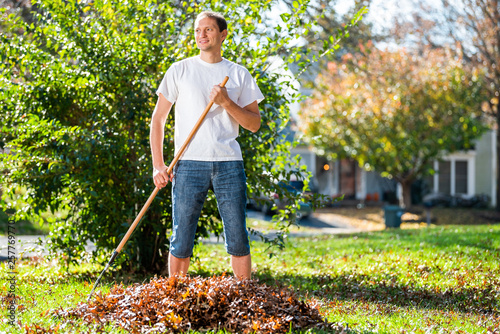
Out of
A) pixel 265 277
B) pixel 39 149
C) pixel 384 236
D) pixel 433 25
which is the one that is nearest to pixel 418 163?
pixel 433 25

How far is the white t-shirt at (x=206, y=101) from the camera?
4.11 m

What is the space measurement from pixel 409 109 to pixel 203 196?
14.7 m

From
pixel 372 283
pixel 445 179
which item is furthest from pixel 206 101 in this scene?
pixel 445 179

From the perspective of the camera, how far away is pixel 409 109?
17812 mm

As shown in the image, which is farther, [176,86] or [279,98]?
[279,98]

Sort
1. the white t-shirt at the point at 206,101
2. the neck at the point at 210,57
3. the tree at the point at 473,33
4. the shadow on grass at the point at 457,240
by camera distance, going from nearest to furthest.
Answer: the white t-shirt at the point at 206,101 < the neck at the point at 210,57 < the shadow on grass at the point at 457,240 < the tree at the point at 473,33

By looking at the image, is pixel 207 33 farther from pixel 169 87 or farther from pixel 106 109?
pixel 106 109

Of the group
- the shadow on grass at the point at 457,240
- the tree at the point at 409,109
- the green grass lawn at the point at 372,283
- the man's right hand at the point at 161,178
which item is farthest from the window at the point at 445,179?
the man's right hand at the point at 161,178

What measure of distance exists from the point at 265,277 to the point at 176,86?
2.75 m

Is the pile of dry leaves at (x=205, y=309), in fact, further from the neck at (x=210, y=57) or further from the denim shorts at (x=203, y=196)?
the neck at (x=210, y=57)

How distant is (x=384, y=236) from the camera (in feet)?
32.7

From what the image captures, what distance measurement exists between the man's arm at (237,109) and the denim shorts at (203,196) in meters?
0.30

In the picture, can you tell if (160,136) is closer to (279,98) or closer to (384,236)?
(279,98)

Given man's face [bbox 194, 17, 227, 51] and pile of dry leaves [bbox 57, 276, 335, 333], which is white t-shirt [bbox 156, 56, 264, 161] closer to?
man's face [bbox 194, 17, 227, 51]
